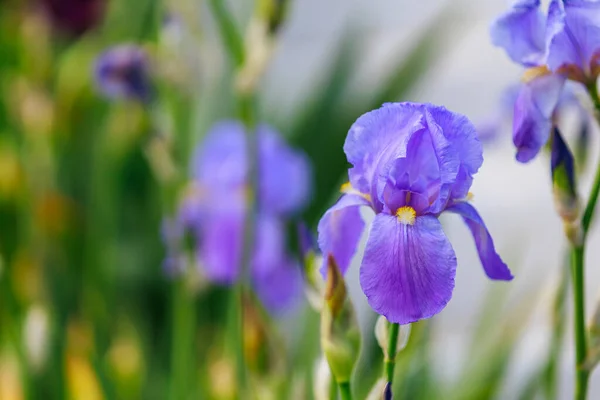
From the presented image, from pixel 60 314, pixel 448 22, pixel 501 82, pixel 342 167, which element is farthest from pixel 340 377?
pixel 501 82

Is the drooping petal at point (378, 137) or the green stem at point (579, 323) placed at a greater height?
the drooping petal at point (378, 137)

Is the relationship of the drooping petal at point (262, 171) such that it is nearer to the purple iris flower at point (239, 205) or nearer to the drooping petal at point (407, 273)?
the purple iris flower at point (239, 205)

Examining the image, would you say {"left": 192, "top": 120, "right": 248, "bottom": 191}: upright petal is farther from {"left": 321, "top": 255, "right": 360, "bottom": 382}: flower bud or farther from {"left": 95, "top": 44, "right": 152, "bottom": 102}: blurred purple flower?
{"left": 321, "top": 255, "right": 360, "bottom": 382}: flower bud

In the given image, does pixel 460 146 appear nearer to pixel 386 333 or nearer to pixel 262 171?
pixel 386 333

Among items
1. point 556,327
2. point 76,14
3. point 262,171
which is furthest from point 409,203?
point 76,14

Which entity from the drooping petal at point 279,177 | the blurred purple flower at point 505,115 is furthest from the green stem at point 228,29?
the drooping petal at point 279,177

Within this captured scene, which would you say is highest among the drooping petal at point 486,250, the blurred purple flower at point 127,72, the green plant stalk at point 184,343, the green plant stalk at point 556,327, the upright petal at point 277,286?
the blurred purple flower at point 127,72
